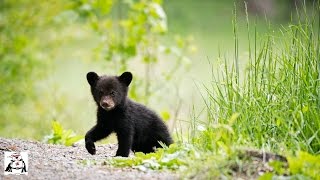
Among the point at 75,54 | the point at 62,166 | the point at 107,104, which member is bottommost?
the point at 62,166

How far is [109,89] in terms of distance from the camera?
698 cm

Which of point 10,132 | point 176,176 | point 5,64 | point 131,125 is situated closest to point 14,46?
point 5,64

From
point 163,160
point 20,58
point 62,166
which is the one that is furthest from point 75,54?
point 163,160

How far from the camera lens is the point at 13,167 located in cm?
566

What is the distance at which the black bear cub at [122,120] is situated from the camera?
6859 millimetres

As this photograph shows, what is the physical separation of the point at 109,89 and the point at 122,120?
1.08 ft

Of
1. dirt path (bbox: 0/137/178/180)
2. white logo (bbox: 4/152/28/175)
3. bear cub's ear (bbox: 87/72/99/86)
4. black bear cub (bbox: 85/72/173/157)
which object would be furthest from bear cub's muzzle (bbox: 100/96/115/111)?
white logo (bbox: 4/152/28/175)

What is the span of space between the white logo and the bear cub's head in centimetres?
115

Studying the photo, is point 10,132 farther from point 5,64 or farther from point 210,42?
point 210,42

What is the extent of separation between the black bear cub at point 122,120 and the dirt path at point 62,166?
0.26 meters

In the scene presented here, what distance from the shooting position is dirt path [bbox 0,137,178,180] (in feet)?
17.4

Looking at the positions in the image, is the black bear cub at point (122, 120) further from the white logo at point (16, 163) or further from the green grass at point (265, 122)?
the white logo at point (16, 163)

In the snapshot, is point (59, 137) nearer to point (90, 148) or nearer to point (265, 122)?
point (90, 148)

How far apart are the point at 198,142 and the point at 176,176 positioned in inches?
35.5
